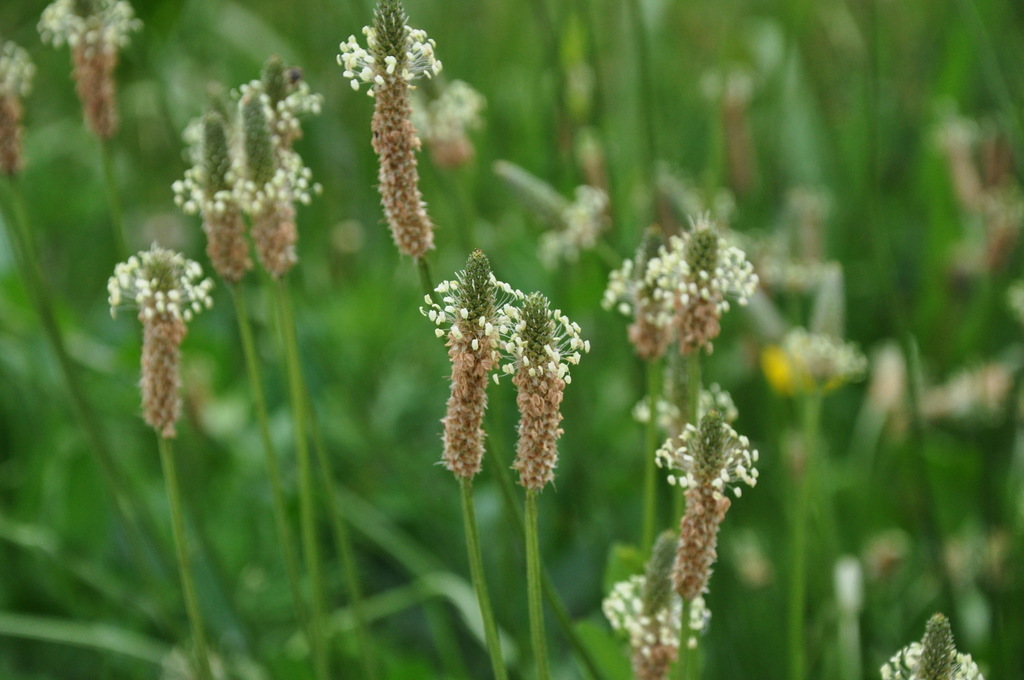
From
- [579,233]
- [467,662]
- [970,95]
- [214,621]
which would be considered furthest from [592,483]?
[970,95]

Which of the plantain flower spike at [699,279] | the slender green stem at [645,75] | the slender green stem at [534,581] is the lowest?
the slender green stem at [534,581]

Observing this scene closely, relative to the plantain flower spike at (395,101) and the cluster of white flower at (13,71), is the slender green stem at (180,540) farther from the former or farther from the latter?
the cluster of white flower at (13,71)

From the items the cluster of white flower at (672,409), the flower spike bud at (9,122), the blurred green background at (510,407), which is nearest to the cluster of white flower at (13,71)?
the flower spike bud at (9,122)

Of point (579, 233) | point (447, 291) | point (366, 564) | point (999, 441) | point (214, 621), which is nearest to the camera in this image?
point (447, 291)

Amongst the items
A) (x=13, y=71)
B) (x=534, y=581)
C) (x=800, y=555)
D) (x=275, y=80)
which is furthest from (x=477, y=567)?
(x=13, y=71)

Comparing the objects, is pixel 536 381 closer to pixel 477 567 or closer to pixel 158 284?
pixel 477 567

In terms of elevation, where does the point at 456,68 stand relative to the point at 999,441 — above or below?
above

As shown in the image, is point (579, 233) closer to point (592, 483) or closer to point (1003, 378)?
point (592, 483)

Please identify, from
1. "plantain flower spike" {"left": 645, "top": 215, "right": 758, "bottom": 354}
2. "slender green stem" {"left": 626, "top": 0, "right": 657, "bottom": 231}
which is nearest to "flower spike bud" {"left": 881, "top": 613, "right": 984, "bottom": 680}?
"plantain flower spike" {"left": 645, "top": 215, "right": 758, "bottom": 354}
